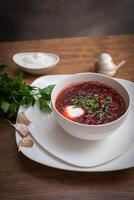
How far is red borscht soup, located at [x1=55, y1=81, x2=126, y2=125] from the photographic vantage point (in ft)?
2.94

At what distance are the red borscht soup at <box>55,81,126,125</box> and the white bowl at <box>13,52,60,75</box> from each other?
267 mm

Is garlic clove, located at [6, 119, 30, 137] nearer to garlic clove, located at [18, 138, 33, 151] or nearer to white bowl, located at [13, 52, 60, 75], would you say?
garlic clove, located at [18, 138, 33, 151]

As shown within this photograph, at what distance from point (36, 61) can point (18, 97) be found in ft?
0.93

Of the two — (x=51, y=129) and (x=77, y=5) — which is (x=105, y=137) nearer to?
(x=51, y=129)

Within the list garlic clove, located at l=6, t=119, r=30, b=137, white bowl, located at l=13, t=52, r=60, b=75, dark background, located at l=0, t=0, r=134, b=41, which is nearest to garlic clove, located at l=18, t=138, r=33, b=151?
garlic clove, located at l=6, t=119, r=30, b=137

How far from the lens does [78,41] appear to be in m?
1.52

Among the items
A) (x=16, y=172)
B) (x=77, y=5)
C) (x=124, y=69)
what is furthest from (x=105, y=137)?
(x=77, y=5)

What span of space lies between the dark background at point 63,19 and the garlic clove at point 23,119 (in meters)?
2.16

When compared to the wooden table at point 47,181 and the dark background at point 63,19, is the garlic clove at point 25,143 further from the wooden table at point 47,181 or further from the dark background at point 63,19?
the dark background at point 63,19

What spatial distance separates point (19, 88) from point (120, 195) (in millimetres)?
527

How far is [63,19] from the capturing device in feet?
9.95

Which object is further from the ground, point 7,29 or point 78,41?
point 78,41

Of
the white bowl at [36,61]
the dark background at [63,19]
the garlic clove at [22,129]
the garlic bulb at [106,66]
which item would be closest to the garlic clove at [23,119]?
the garlic clove at [22,129]

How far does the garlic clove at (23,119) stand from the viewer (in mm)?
961
